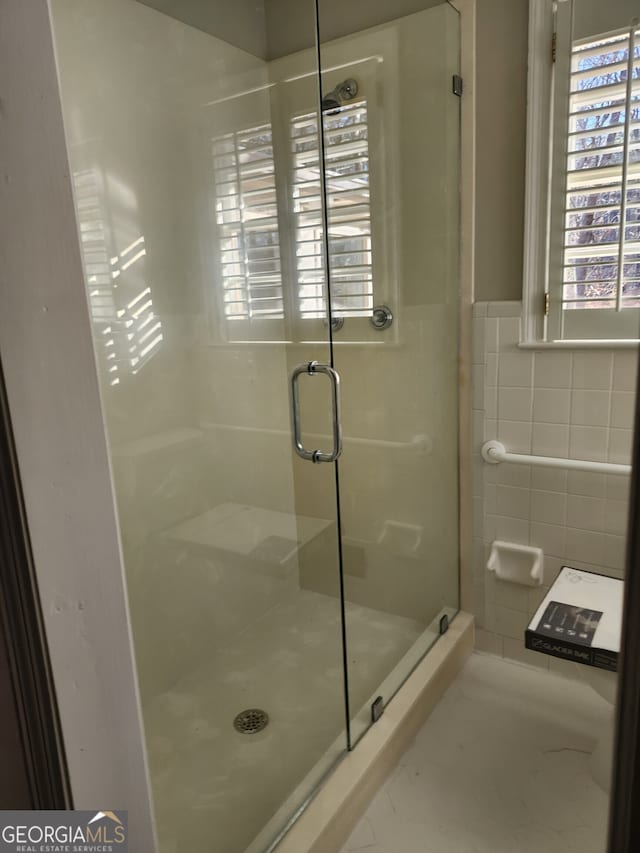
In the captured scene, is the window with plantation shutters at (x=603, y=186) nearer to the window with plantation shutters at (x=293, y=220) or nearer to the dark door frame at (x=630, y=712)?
the window with plantation shutters at (x=293, y=220)

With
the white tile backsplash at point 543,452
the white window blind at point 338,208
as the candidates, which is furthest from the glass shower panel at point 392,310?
the white tile backsplash at point 543,452

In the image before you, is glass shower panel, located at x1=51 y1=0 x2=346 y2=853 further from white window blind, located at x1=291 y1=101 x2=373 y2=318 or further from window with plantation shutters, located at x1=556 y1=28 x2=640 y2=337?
window with plantation shutters, located at x1=556 y1=28 x2=640 y2=337

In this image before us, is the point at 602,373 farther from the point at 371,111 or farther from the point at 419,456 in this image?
the point at 371,111

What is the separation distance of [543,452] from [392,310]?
71 centimetres

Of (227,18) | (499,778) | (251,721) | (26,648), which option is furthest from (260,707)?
(227,18)

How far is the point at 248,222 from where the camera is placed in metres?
2.00

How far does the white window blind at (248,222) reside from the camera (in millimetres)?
1917

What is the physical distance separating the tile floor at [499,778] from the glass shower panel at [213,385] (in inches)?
9.6

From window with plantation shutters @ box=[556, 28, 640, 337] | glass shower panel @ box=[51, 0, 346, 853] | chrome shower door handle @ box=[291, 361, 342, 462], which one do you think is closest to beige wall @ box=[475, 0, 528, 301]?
window with plantation shutters @ box=[556, 28, 640, 337]

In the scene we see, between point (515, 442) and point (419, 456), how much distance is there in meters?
0.34

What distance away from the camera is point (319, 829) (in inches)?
53.4
